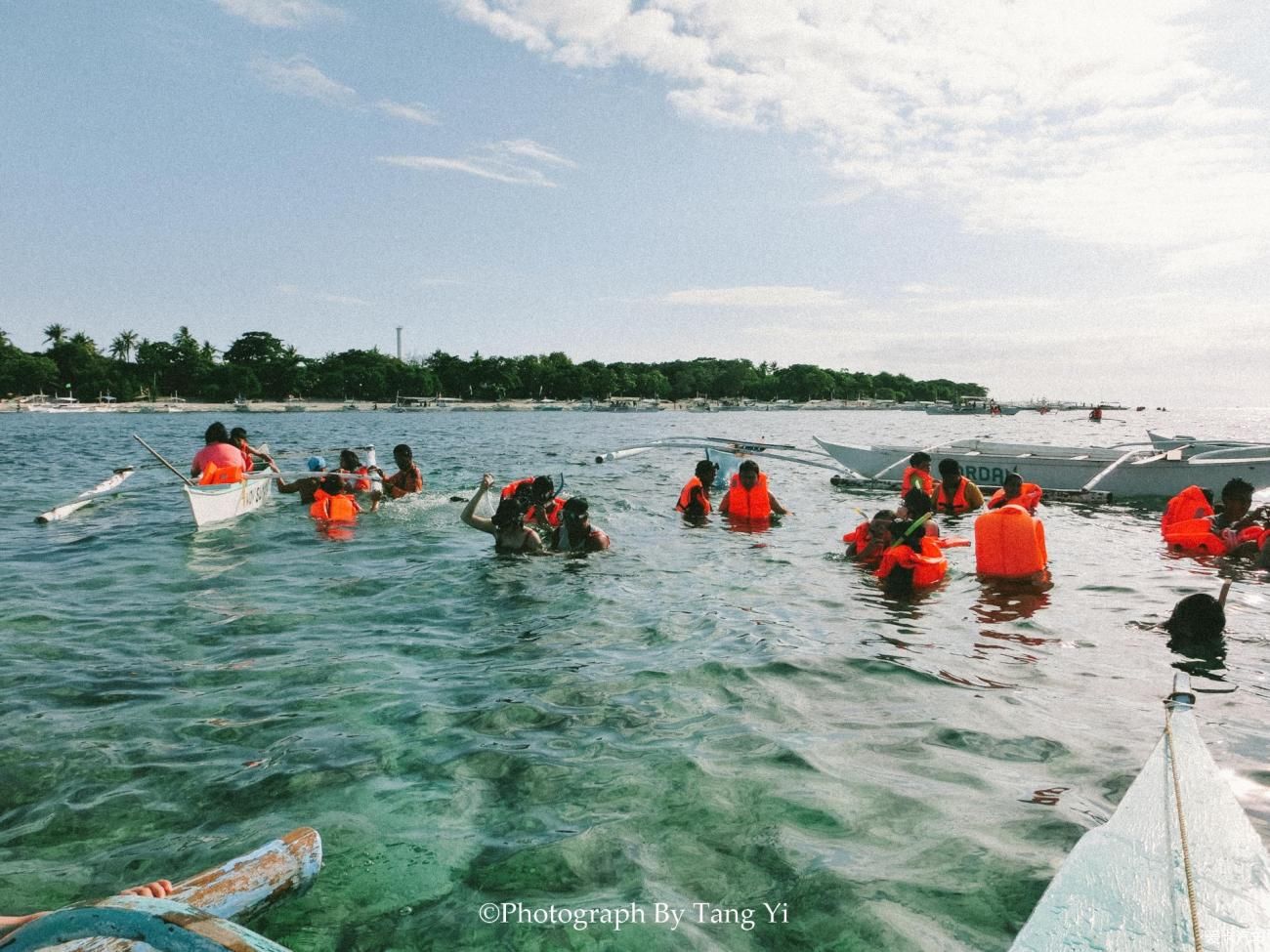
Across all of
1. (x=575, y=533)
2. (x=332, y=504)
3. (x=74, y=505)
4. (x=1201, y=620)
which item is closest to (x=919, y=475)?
(x=575, y=533)

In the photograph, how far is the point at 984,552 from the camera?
986cm

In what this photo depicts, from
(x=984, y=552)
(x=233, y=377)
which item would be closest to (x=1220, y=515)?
(x=984, y=552)

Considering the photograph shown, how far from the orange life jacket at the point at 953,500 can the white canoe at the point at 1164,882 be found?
41.3ft

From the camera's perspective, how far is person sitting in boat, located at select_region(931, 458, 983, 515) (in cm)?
1580

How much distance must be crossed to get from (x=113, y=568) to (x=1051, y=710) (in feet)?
39.1

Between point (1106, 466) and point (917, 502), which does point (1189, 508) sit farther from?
point (1106, 466)

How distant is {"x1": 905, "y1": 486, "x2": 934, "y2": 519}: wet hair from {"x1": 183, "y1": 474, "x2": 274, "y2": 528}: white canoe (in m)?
12.1

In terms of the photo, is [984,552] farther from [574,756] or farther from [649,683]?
[574,756]

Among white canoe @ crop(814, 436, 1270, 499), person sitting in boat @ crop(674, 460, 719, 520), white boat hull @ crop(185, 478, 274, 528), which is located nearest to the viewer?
white boat hull @ crop(185, 478, 274, 528)

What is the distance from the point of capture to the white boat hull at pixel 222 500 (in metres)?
14.1

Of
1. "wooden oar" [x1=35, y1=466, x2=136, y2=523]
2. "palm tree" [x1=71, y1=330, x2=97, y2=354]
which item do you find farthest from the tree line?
"wooden oar" [x1=35, y1=466, x2=136, y2=523]

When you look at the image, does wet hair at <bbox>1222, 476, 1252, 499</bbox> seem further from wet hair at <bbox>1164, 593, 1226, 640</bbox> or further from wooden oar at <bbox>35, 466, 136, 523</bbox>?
wooden oar at <bbox>35, 466, 136, 523</bbox>

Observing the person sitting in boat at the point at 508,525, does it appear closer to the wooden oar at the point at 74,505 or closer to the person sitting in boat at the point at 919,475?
the person sitting in boat at the point at 919,475

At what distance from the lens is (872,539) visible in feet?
37.1
